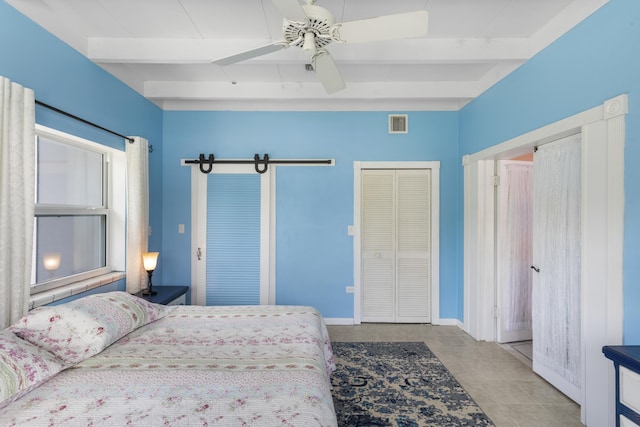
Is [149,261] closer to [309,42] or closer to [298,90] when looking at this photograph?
[298,90]

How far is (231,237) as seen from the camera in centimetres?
362

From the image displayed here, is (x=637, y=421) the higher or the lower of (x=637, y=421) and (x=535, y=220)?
the lower

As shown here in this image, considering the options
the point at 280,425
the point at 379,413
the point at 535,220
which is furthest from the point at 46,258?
the point at 535,220

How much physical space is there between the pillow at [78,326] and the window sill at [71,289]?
0.47 meters

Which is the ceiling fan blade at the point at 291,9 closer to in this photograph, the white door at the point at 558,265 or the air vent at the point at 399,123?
the white door at the point at 558,265

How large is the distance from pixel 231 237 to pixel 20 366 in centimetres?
240

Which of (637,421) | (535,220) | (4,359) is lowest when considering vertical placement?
(637,421)

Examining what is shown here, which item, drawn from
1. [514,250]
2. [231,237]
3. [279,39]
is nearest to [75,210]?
[231,237]

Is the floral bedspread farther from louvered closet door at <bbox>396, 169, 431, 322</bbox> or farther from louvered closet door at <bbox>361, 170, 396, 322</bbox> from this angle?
louvered closet door at <bbox>396, 169, 431, 322</bbox>

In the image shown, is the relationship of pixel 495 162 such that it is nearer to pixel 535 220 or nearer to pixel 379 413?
pixel 535 220

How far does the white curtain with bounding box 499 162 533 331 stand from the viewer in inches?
123

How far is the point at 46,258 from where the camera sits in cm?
228

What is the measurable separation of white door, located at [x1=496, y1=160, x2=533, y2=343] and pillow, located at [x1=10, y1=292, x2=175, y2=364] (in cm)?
337

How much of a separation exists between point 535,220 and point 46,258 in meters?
4.05
